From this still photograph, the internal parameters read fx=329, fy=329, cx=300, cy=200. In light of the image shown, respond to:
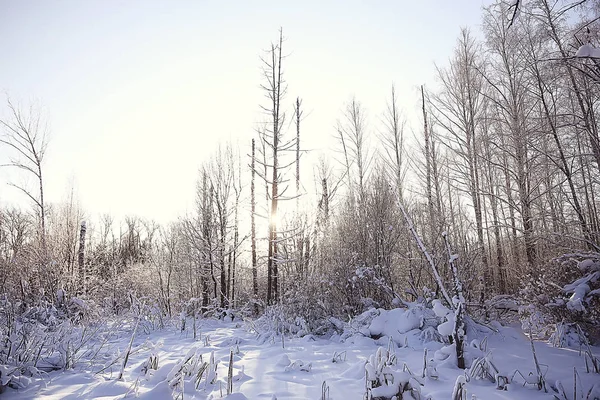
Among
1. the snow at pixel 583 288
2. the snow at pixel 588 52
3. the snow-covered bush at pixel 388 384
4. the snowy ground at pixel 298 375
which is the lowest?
the snowy ground at pixel 298 375

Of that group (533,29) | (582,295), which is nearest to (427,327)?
(582,295)

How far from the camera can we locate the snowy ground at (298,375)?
267 cm

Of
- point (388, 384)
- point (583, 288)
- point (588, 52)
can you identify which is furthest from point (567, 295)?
point (388, 384)

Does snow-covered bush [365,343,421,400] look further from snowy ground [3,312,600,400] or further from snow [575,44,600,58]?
snow [575,44,600,58]

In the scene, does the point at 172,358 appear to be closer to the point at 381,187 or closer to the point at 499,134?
the point at 381,187

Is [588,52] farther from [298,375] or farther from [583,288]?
[298,375]

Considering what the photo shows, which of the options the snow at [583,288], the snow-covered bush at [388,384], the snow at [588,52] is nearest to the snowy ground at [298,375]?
the snow-covered bush at [388,384]

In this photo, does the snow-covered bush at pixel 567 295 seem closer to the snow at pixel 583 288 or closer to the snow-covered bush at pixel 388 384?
the snow at pixel 583 288

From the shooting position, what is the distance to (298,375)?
3.38 metres

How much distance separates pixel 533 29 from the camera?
722 centimetres

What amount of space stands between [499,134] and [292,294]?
659 cm

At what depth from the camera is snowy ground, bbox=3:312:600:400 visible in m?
2.67

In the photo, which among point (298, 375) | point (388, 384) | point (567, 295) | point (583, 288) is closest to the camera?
point (388, 384)

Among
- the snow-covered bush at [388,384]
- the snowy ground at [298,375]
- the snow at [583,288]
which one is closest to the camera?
the snow-covered bush at [388,384]
